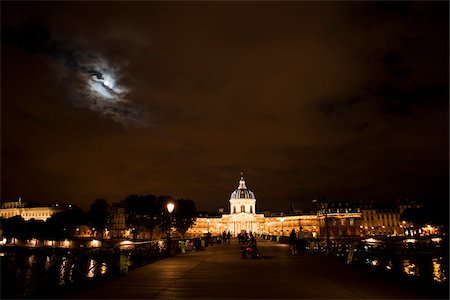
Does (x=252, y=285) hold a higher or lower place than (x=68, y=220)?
higher

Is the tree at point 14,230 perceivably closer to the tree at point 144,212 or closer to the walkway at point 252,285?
the tree at point 144,212

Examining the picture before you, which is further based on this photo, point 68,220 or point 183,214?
point 68,220

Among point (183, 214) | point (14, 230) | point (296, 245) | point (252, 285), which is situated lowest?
point (14, 230)

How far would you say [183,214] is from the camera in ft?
Result: 408

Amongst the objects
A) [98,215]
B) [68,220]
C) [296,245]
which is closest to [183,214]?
[98,215]

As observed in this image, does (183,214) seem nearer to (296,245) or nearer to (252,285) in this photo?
(296,245)

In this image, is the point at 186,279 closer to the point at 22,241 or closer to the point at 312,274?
the point at 312,274

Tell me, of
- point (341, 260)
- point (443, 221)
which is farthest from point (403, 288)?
point (443, 221)

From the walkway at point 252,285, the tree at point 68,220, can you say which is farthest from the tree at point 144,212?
the walkway at point 252,285

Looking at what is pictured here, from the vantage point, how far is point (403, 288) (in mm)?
16438

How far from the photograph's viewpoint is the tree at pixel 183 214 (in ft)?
405

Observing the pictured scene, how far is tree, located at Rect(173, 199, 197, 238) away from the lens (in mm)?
123575

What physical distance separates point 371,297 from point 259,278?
19.9 feet

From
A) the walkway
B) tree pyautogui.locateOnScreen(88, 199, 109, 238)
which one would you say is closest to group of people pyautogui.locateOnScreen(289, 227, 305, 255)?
the walkway
